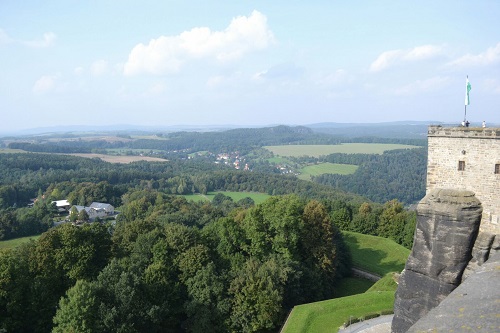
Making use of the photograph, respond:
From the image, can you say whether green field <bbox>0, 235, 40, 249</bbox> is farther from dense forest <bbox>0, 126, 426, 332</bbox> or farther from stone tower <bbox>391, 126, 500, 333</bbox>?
stone tower <bbox>391, 126, 500, 333</bbox>

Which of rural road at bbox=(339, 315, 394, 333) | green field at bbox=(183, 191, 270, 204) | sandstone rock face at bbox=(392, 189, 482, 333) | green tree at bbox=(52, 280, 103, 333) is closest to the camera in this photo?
sandstone rock face at bbox=(392, 189, 482, 333)

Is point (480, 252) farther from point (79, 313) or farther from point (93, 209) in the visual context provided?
point (93, 209)

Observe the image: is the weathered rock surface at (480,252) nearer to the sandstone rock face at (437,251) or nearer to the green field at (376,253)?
the sandstone rock face at (437,251)

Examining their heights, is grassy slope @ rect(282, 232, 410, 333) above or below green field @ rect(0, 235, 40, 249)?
above

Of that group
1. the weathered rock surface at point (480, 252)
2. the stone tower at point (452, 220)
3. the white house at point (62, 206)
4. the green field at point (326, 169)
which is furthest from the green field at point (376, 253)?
the green field at point (326, 169)

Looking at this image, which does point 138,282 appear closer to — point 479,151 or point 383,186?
point 479,151

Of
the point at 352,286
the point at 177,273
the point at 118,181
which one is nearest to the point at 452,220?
the point at 177,273

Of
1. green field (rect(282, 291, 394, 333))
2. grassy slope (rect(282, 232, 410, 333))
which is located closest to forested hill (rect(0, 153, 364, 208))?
grassy slope (rect(282, 232, 410, 333))
